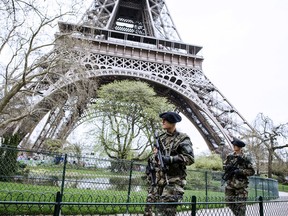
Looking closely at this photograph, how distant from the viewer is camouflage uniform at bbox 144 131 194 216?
3998 mm

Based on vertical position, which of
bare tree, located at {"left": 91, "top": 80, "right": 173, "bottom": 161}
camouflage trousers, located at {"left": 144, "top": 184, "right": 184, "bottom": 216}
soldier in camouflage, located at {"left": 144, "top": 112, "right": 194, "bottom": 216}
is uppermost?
bare tree, located at {"left": 91, "top": 80, "right": 173, "bottom": 161}

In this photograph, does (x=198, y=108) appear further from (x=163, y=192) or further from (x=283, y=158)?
(x=163, y=192)

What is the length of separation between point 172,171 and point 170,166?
0.08 metres

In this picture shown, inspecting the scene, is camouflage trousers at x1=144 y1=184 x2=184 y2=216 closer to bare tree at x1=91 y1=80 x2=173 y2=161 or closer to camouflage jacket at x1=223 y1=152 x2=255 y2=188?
camouflage jacket at x1=223 y1=152 x2=255 y2=188

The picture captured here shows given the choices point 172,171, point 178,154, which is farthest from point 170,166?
point 178,154

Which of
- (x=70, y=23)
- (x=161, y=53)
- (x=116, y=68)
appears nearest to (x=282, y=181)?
(x=161, y=53)

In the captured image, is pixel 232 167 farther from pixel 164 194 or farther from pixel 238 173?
pixel 164 194

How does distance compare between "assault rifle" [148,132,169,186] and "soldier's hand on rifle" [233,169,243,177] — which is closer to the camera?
"assault rifle" [148,132,169,186]

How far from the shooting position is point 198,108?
26.8 metres

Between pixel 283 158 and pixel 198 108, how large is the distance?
14.3 metres

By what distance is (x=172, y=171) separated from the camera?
4195 millimetres

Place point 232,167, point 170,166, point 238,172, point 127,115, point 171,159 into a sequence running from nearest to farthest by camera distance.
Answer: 1. point 171,159
2. point 170,166
3. point 238,172
4. point 232,167
5. point 127,115

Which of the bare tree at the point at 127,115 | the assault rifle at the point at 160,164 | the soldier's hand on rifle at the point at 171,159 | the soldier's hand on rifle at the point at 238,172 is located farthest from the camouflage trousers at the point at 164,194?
the bare tree at the point at 127,115

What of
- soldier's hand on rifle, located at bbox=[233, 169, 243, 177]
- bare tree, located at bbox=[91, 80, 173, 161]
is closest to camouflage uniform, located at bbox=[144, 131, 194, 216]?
soldier's hand on rifle, located at bbox=[233, 169, 243, 177]
